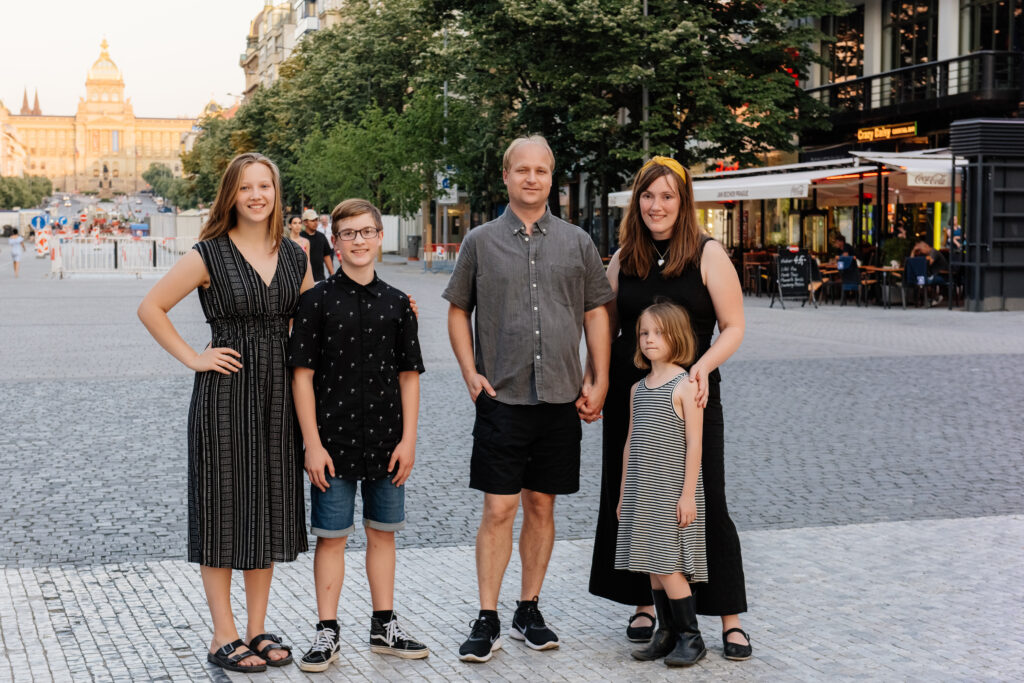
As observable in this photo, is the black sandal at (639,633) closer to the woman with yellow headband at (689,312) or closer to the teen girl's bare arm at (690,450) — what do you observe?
the woman with yellow headband at (689,312)

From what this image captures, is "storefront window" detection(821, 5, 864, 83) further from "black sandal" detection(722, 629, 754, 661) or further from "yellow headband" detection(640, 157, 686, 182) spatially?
"black sandal" detection(722, 629, 754, 661)

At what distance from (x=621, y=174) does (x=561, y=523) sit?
30584 millimetres

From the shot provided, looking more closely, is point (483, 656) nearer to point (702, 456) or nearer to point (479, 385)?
point (479, 385)

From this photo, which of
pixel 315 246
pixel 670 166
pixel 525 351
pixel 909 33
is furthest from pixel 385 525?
pixel 909 33

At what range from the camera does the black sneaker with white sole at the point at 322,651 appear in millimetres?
4883

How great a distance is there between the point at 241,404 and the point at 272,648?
2.93ft

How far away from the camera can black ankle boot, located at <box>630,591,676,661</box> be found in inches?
199

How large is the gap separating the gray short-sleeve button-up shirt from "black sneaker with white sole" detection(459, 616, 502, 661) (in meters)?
0.83

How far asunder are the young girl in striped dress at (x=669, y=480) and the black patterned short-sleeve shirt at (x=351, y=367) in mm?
869

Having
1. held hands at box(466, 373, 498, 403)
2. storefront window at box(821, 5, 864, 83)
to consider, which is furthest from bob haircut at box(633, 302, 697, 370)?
storefront window at box(821, 5, 864, 83)

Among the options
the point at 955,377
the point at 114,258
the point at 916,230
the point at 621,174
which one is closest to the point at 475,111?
the point at 621,174

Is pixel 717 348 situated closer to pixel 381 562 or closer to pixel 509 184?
pixel 509 184

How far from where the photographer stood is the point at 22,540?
703 cm

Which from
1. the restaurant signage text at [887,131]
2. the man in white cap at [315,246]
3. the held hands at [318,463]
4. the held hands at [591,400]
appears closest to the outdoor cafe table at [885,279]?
the restaurant signage text at [887,131]
